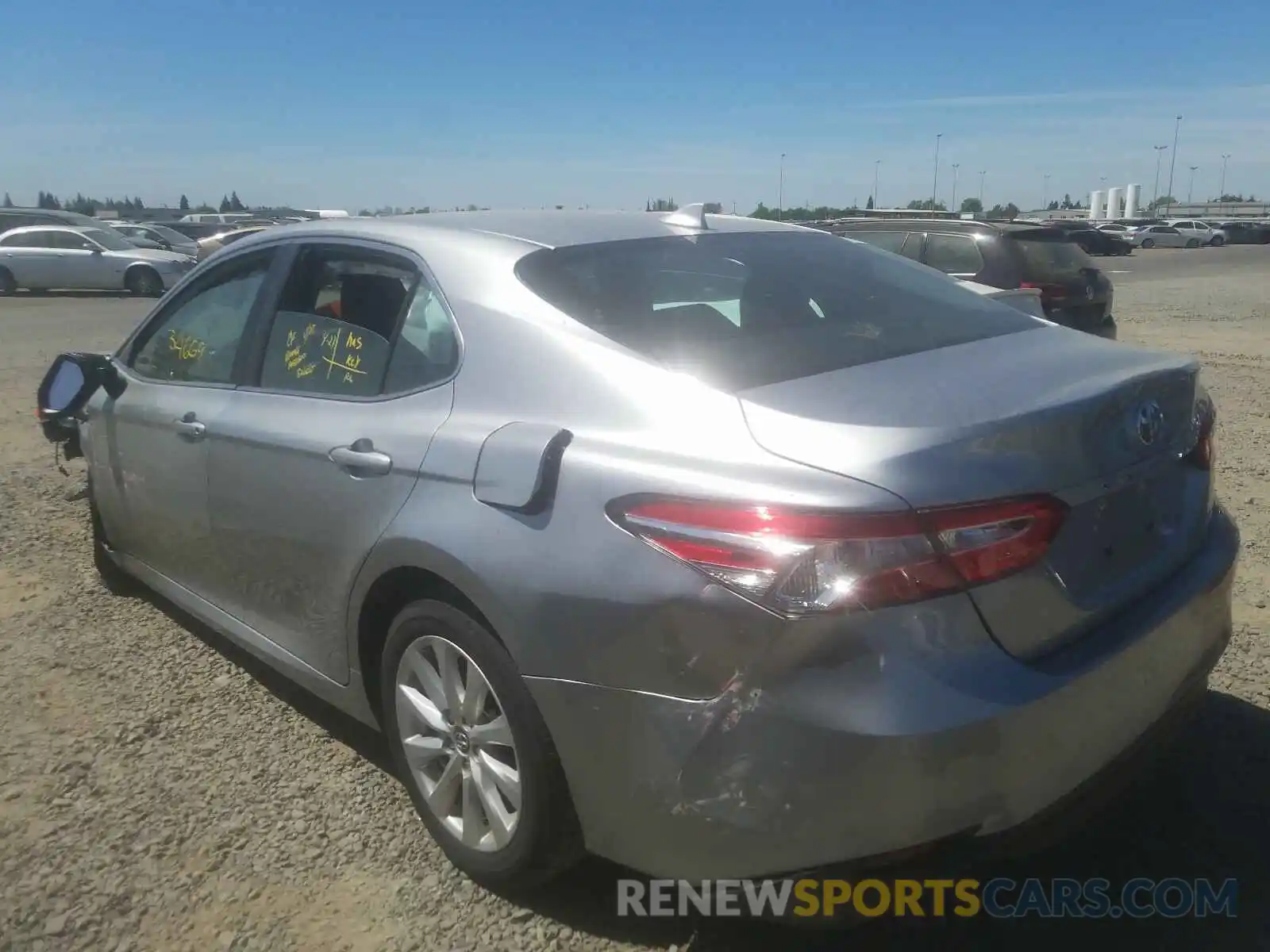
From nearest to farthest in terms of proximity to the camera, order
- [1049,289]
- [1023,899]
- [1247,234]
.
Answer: [1023,899] < [1049,289] < [1247,234]

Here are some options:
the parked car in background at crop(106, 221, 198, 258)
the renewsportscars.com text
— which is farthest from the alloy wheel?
the parked car in background at crop(106, 221, 198, 258)

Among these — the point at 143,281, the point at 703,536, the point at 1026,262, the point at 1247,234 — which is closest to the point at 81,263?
the point at 143,281

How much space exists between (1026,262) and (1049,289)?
0.33m

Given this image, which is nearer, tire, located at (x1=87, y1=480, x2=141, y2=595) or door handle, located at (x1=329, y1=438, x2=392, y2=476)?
door handle, located at (x1=329, y1=438, x2=392, y2=476)

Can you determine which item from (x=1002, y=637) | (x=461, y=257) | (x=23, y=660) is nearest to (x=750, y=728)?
(x=1002, y=637)

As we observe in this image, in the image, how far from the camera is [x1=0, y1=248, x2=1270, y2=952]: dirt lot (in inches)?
103

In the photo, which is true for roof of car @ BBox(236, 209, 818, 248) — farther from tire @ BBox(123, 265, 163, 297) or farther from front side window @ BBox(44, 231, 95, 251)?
front side window @ BBox(44, 231, 95, 251)

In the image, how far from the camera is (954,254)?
1055cm

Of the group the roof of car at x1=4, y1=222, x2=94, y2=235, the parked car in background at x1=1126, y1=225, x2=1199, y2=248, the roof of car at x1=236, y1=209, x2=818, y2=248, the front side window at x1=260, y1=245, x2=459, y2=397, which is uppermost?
the roof of car at x1=236, y1=209, x2=818, y2=248

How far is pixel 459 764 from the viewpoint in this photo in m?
2.73

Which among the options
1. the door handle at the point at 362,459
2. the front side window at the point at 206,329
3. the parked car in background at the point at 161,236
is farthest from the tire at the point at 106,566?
the parked car in background at the point at 161,236

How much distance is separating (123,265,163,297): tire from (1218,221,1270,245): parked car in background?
5254 cm

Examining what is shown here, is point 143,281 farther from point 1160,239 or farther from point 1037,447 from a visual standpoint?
point 1160,239

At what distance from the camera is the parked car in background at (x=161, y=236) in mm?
29219
